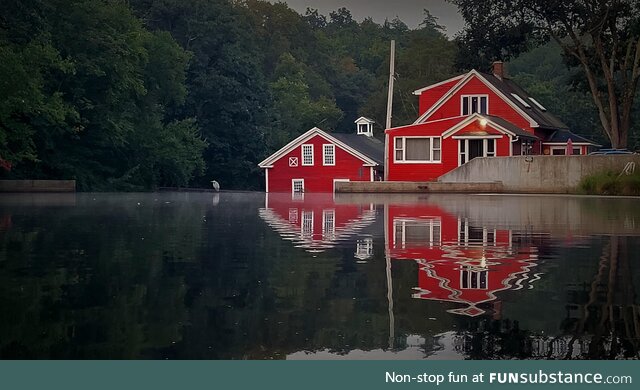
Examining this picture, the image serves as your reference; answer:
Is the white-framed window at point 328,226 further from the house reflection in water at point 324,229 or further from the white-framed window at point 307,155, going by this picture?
the white-framed window at point 307,155

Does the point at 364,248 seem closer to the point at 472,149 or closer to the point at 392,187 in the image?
the point at 392,187

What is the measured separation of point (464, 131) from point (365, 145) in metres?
21.8

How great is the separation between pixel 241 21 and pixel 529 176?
228ft

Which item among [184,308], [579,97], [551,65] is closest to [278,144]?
[579,97]

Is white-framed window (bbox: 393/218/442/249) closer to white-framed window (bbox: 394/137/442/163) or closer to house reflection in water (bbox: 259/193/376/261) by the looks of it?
house reflection in water (bbox: 259/193/376/261)

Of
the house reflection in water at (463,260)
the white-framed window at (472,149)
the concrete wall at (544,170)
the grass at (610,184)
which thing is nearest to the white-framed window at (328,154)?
the white-framed window at (472,149)

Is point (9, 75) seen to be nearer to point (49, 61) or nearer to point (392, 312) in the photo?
point (49, 61)

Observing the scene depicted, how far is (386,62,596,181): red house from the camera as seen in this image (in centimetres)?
7097

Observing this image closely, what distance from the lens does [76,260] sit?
52.5ft

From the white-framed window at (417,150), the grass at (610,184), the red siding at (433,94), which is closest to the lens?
the grass at (610,184)

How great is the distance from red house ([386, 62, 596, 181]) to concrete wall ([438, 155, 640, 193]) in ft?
37.6

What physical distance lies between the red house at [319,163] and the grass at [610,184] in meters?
36.0

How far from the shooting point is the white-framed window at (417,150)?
239 ft

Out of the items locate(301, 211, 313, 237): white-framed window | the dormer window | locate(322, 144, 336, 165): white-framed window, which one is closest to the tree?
locate(322, 144, 336, 165): white-framed window
